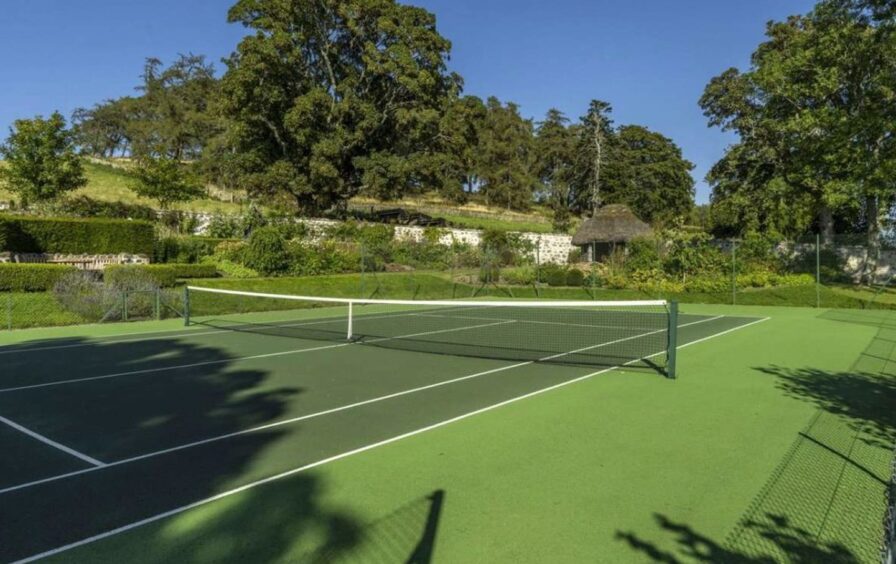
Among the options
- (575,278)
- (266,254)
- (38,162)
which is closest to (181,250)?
(266,254)

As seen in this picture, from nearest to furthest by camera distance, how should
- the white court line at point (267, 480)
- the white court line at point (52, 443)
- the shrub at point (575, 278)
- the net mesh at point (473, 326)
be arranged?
the white court line at point (267, 480) → the white court line at point (52, 443) → the net mesh at point (473, 326) → the shrub at point (575, 278)

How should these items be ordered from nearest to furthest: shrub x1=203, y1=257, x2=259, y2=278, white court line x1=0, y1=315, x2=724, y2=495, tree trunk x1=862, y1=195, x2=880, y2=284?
white court line x1=0, y1=315, x2=724, y2=495, shrub x1=203, y1=257, x2=259, y2=278, tree trunk x1=862, y1=195, x2=880, y2=284

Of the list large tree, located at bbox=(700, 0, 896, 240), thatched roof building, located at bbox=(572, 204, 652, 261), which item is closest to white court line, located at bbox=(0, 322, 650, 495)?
large tree, located at bbox=(700, 0, 896, 240)

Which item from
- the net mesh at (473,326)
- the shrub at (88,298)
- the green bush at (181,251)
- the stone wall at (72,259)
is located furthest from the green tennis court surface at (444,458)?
the green bush at (181,251)

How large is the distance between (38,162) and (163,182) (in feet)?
18.7

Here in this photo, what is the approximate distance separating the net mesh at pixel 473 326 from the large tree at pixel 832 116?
1168 cm

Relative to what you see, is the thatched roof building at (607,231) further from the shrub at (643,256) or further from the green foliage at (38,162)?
the green foliage at (38,162)

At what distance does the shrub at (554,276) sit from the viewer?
2722 centimetres

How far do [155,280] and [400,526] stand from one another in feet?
58.4

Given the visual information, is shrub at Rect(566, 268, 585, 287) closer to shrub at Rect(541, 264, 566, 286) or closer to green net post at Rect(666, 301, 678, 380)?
shrub at Rect(541, 264, 566, 286)

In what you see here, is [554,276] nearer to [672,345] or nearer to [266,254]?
[266,254]

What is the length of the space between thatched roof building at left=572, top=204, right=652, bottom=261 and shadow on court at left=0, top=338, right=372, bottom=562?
2883cm

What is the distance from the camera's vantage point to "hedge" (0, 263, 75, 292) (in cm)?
1684

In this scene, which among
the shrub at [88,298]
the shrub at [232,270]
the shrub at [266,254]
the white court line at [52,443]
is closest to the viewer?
→ the white court line at [52,443]
